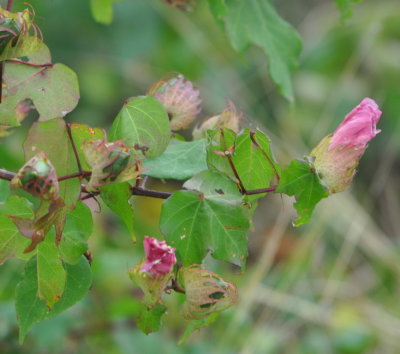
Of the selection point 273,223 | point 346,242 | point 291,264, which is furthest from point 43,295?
point 273,223

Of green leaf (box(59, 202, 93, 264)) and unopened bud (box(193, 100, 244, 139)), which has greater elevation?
unopened bud (box(193, 100, 244, 139))

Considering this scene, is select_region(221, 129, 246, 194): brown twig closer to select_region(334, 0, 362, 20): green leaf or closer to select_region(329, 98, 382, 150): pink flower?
select_region(329, 98, 382, 150): pink flower

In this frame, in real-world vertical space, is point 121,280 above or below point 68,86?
below

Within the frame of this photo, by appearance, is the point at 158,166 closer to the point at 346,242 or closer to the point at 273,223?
the point at 346,242

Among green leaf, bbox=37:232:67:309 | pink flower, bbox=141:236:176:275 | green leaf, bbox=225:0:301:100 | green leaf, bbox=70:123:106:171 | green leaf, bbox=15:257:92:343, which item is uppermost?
green leaf, bbox=70:123:106:171

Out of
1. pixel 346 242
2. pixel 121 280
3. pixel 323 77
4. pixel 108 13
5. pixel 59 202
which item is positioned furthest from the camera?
pixel 323 77

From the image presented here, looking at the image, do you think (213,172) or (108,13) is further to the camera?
(108,13)

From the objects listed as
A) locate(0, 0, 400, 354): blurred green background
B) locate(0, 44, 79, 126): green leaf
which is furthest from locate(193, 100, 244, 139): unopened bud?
locate(0, 0, 400, 354): blurred green background

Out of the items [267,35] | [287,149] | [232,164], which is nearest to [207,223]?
[232,164]
